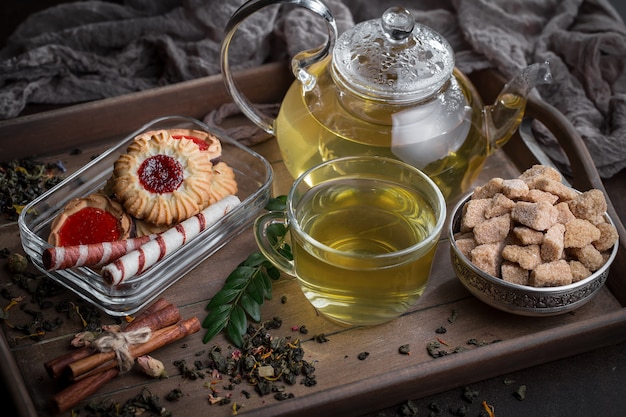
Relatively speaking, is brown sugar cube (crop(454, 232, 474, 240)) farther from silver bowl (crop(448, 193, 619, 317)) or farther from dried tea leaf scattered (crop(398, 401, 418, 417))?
dried tea leaf scattered (crop(398, 401, 418, 417))

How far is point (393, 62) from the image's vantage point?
5.79 ft

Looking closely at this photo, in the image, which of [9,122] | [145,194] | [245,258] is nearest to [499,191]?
[245,258]

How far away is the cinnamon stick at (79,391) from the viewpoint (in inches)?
58.7

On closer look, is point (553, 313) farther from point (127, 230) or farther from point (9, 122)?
point (9, 122)

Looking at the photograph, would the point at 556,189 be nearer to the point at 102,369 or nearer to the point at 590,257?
the point at 590,257

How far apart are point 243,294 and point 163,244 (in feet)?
0.67

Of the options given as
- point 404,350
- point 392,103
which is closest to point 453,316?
point 404,350

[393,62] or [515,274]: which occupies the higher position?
[393,62]

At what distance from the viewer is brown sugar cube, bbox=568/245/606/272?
162cm

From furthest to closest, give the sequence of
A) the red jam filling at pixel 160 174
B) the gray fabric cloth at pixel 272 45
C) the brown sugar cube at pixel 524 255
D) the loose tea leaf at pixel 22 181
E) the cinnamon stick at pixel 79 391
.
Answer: the gray fabric cloth at pixel 272 45 < the loose tea leaf at pixel 22 181 < the red jam filling at pixel 160 174 < the brown sugar cube at pixel 524 255 < the cinnamon stick at pixel 79 391

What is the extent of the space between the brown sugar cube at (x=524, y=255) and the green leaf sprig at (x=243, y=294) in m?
0.45

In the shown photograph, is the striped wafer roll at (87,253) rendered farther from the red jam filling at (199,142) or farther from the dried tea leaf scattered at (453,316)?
the dried tea leaf scattered at (453,316)

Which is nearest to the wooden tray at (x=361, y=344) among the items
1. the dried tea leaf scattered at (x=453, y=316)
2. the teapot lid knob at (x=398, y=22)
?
the dried tea leaf scattered at (x=453, y=316)

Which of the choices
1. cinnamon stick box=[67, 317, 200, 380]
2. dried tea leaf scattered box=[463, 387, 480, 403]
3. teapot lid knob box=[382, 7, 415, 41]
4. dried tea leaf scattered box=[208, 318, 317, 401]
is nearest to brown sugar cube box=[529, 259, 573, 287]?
dried tea leaf scattered box=[463, 387, 480, 403]
